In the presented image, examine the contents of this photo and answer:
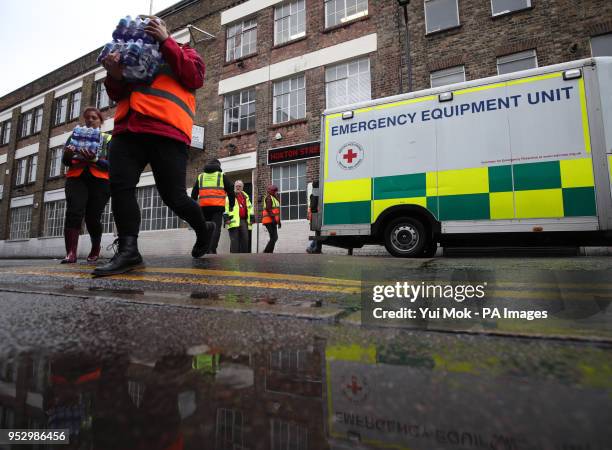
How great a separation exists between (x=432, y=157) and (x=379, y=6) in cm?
744

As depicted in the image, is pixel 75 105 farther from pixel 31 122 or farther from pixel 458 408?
pixel 458 408

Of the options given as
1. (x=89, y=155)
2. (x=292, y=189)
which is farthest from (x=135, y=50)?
(x=292, y=189)

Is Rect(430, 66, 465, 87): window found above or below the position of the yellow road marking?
above

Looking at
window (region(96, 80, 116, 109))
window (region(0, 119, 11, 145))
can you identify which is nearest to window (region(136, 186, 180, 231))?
window (region(96, 80, 116, 109))

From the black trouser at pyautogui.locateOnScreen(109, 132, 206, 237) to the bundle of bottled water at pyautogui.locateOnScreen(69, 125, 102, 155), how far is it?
A: 1535mm

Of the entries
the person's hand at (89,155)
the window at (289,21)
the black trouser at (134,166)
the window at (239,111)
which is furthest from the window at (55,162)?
the black trouser at (134,166)

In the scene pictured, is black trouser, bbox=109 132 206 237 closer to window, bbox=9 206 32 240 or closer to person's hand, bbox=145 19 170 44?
person's hand, bbox=145 19 170 44

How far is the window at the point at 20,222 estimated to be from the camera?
18.8 meters

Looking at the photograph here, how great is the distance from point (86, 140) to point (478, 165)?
16.1 feet

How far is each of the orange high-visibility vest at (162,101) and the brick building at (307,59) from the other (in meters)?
7.95

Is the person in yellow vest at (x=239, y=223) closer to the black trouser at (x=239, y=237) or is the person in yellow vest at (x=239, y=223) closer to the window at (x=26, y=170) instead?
the black trouser at (x=239, y=237)

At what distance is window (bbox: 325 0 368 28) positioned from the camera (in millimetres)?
10916

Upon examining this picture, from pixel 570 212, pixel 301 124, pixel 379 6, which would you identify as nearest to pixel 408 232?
pixel 570 212

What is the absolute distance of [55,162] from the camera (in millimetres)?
18656
